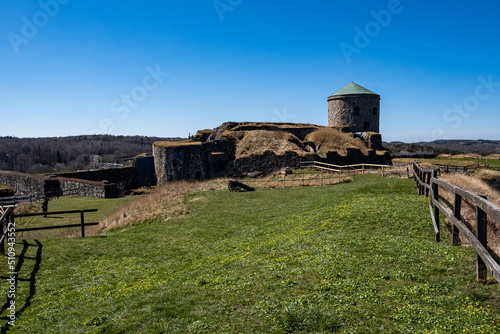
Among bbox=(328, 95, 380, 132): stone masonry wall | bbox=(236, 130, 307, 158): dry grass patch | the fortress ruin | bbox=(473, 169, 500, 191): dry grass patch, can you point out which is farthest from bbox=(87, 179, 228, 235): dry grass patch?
bbox=(328, 95, 380, 132): stone masonry wall

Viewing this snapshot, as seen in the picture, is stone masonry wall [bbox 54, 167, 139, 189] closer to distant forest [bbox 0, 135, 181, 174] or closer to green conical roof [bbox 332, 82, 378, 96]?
green conical roof [bbox 332, 82, 378, 96]

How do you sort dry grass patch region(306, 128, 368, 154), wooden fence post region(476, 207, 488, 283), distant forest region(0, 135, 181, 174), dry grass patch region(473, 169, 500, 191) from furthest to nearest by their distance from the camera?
distant forest region(0, 135, 181, 174)
dry grass patch region(306, 128, 368, 154)
dry grass patch region(473, 169, 500, 191)
wooden fence post region(476, 207, 488, 283)

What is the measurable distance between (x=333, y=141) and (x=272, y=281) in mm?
31424

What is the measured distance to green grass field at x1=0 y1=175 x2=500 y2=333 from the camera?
4.39 meters

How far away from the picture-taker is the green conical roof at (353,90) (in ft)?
142

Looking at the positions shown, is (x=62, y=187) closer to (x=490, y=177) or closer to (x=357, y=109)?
(x=490, y=177)

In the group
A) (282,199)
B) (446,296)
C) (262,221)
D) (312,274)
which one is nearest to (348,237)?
(312,274)

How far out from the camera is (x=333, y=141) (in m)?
35.7

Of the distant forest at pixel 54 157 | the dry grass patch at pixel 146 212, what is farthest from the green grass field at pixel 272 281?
the distant forest at pixel 54 157

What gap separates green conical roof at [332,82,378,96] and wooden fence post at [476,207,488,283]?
41389mm

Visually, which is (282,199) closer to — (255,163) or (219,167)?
(255,163)

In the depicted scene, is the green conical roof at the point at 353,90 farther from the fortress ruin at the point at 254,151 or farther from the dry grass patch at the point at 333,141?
the dry grass patch at the point at 333,141

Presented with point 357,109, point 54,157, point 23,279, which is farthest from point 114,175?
point 54,157

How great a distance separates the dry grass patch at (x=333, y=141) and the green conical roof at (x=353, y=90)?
831 centimetres
